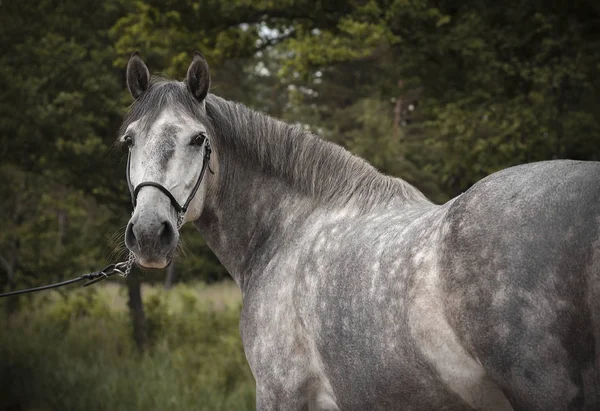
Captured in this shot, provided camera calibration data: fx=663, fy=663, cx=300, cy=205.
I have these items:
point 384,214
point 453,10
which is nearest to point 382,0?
point 453,10

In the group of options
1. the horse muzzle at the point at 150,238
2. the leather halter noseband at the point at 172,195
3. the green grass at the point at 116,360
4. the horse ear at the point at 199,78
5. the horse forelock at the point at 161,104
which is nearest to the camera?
the horse muzzle at the point at 150,238

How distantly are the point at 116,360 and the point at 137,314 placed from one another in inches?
52.9

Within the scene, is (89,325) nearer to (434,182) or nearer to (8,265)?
(8,265)

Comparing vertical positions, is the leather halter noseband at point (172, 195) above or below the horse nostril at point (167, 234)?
above

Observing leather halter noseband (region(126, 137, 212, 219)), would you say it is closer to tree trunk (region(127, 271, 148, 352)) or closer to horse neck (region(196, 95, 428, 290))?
horse neck (region(196, 95, 428, 290))

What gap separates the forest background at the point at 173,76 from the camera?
821 cm

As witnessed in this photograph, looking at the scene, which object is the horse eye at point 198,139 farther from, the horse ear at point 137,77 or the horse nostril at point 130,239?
the horse nostril at point 130,239

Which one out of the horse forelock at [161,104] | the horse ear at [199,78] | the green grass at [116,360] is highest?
the horse ear at [199,78]

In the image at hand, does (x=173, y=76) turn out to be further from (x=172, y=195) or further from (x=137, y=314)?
(x=172, y=195)

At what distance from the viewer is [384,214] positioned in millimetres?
3521

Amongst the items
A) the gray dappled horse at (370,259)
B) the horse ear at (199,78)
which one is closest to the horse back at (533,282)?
the gray dappled horse at (370,259)

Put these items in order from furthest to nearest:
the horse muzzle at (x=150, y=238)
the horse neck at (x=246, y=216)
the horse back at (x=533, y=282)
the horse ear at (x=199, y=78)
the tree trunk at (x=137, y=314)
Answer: the tree trunk at (x=137, y=314) < the horse neck at (x=246, y=216) < the horse ear at (x=199, y=78) < the horse muzzle at (x=150, y=238) < the horse back at (x=533, y=282)

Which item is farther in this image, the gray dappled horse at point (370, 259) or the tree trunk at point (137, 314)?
the tree trunk at point (137, 314)

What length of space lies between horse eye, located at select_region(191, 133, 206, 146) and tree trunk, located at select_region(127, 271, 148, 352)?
752 cm
